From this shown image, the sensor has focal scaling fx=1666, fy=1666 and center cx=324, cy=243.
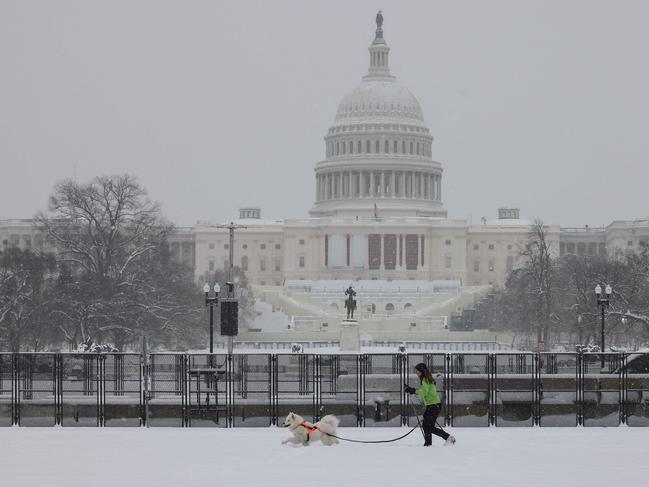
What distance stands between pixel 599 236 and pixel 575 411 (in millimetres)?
160654

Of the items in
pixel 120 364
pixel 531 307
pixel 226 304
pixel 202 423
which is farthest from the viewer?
pixel 531 307

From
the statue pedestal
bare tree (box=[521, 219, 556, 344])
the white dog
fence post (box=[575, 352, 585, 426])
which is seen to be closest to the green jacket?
the white dog

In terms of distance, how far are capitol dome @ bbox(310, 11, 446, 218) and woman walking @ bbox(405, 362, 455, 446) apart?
16214cm

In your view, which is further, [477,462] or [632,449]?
[632,449]

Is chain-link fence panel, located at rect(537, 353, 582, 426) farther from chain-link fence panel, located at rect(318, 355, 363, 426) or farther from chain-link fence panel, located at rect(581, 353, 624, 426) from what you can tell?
chain-link fence panel, located at rect(318, 355, 363, 426)

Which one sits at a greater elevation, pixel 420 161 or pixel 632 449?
pixel 420 161

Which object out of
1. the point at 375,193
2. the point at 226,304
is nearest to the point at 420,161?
the point at 375,193

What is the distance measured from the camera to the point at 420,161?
196 meters

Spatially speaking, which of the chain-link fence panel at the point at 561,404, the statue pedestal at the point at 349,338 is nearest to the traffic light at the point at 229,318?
the chain-link fence panel at the point at 561,404

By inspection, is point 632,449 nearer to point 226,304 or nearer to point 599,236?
point 226,304

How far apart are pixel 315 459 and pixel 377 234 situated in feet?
511

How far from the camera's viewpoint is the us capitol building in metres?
182

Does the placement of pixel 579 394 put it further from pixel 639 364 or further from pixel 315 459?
pixel 315 459

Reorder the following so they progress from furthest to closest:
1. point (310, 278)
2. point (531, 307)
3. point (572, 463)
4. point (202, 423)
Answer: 1. point (310, 278)
2. point (531, 307)
3. point (202, 423)
4. point (572, 463)
